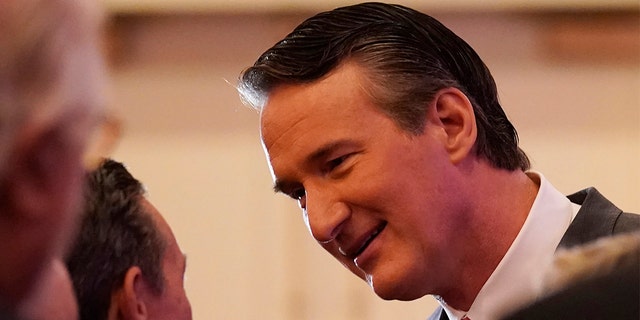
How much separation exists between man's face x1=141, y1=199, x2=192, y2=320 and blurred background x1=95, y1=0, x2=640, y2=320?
87.2 inches

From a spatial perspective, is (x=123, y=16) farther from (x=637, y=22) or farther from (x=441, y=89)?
(x=441, y=89)

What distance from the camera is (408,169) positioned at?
164cm

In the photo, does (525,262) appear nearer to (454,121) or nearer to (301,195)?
(454,121)

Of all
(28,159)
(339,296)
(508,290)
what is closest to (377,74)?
(508,290)

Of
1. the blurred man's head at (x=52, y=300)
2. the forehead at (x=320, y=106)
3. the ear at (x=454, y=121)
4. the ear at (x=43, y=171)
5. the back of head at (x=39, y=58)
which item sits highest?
the back of head at (x=39, y=58)

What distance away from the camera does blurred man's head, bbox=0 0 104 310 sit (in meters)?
0.64

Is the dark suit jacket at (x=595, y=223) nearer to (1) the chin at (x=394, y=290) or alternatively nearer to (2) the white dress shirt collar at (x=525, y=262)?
(2) the white dress shirt collar at (x=525, y=262)

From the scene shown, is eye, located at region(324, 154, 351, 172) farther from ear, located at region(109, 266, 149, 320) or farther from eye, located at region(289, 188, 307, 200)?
ear, located at region(109, 266, 149, 320)

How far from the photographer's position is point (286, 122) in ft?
5.55

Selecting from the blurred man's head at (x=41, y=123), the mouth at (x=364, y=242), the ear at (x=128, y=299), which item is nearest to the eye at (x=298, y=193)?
the mouth at (x=364, y=242)

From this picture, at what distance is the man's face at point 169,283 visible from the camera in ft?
4.89

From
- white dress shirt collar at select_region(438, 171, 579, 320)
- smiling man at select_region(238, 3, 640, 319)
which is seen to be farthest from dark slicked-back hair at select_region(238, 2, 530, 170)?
white dress shirt collar at select_region(438, 171, 579, 320)

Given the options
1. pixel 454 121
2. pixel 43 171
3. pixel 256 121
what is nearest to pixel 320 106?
pixel 454 121

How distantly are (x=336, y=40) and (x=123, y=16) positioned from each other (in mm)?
2251
